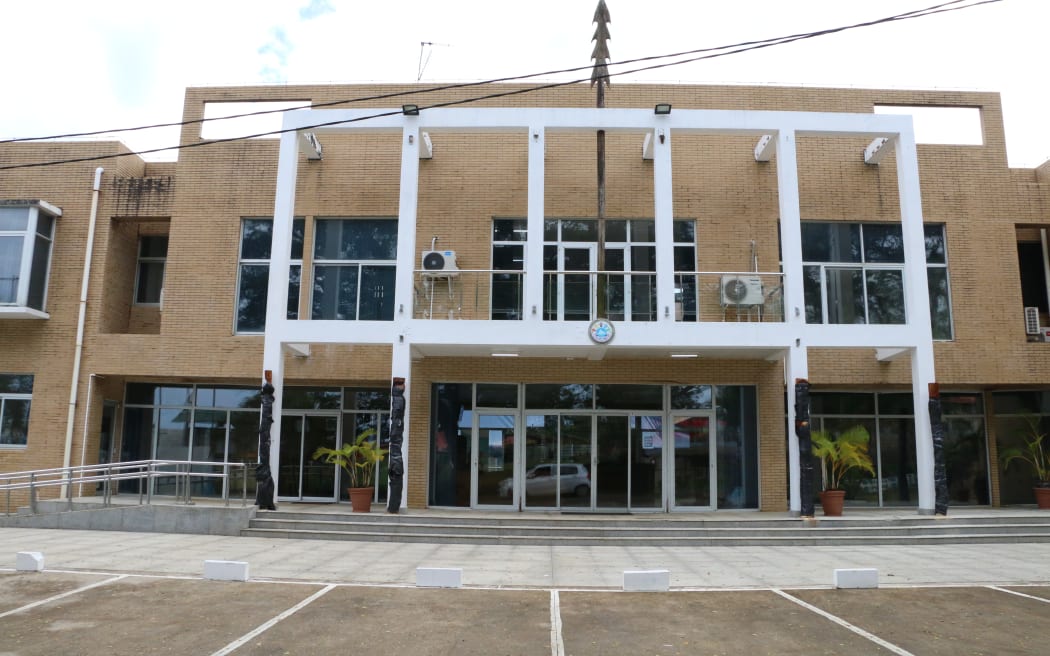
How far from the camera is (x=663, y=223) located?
48.8 feet

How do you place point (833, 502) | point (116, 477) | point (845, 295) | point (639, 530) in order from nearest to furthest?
point (639, 530)
point (116, 477)
point (833, 502)
point (845, 295)

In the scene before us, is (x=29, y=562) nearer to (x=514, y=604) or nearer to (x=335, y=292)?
(x=514, y=604)

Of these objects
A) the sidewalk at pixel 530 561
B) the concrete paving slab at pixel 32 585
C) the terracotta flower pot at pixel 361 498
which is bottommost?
the concrete paving slab at pixel 32 585

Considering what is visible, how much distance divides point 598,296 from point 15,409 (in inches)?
520

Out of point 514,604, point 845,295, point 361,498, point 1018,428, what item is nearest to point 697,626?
point 514,604

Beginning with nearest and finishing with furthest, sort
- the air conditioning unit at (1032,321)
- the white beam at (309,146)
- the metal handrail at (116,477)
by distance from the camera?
the metal handrail at (116,477) < the white beam at (309,146) < the air conditioning unit at (1032,321)

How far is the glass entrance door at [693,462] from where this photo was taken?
16.0 meters

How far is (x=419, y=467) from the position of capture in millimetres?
15898

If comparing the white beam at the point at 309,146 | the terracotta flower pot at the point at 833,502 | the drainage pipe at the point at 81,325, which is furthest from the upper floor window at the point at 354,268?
the terracotta flower pot at the point at 833,502

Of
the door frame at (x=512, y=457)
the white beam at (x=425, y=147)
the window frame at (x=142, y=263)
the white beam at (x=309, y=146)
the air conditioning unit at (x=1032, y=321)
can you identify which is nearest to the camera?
the door frame at (x=512, y=457)

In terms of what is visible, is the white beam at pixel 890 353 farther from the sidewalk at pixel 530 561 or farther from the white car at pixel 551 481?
the white car at pixel 551 481

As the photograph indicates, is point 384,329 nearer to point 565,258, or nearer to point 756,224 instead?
point 565,258

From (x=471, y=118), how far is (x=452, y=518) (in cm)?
780

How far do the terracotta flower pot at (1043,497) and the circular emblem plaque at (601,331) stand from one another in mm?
10110
